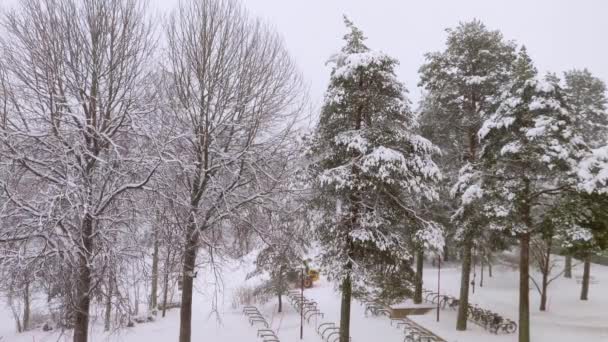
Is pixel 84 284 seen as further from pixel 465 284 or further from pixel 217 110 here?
pixel 465 284

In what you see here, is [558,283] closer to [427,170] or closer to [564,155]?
[564,155]

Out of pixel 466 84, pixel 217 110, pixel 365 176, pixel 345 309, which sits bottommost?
pixel 345 309

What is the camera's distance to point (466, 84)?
15.5 metres

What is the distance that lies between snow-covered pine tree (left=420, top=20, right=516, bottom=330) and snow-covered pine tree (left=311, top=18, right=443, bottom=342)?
420cm

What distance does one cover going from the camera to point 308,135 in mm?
12102

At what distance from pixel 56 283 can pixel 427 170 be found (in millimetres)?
9270

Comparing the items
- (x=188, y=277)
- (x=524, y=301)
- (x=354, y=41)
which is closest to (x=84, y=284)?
(x=188, y=277)

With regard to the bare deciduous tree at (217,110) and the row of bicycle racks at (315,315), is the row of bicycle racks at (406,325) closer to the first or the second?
the row of bicycle racks at (315,315)

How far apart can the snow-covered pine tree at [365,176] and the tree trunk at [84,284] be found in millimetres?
5639

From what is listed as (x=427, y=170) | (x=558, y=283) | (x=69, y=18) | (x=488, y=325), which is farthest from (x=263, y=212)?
(x=558, y=283)

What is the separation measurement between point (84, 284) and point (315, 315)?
13.0 meters

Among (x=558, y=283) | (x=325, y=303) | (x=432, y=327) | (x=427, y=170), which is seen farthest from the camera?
(x=558, y=283)

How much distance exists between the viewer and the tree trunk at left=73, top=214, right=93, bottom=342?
8461mm

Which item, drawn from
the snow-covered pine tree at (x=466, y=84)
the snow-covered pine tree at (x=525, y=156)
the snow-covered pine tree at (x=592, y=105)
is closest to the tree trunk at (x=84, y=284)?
the snow-covered pine tree at (x=525, y=156)
